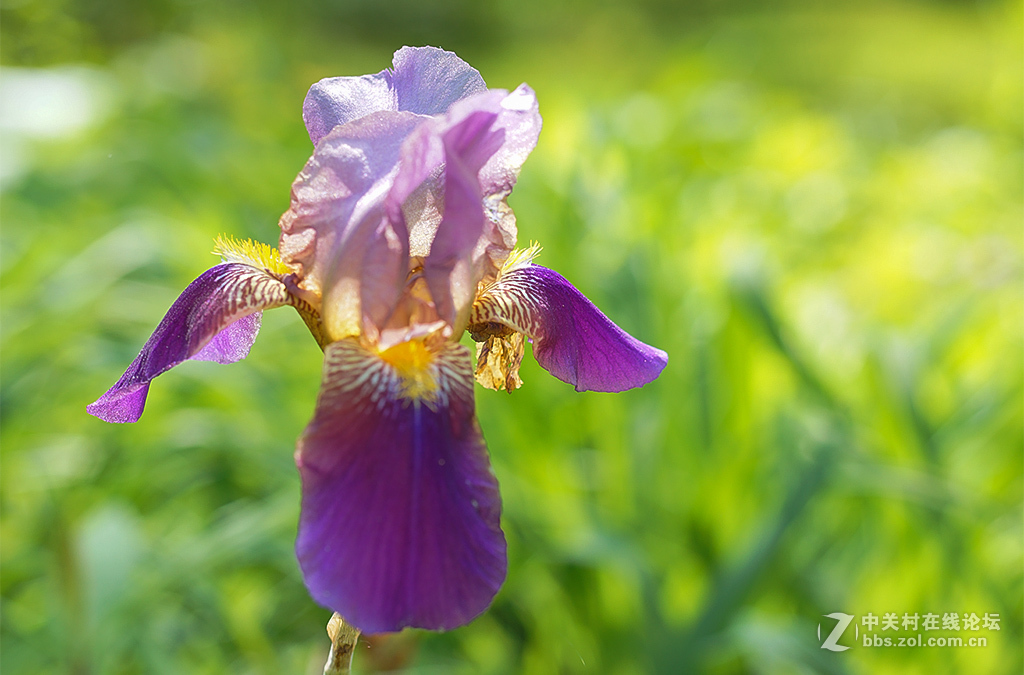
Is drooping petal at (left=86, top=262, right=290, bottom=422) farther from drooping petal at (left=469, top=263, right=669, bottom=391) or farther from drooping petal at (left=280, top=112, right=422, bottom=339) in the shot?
drooping petal at (left=469, top=263, right=669, bottom=391)

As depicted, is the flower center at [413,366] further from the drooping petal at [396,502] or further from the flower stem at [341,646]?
the flower stem at [341,646]

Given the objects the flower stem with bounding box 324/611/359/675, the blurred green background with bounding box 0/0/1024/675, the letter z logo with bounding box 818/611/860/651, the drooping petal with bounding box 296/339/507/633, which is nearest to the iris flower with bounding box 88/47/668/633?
the drooping petal with bounding box 296/339/507/633

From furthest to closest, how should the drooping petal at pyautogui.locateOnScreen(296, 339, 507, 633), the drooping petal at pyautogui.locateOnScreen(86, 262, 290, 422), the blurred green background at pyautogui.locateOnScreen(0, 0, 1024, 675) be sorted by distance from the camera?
the blurred green background at pyautogui.locateOnScreen(0, 0, 1024, 675) < the drooping petal at pyautogui.locateOnScreen(86, 262, 290, 422) < the drooping petal at pyautogui.locateOnScreen(296, 339, 507, 633)

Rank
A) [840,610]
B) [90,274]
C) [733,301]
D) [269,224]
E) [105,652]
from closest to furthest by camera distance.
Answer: [105,652] → [840,610] → [733,301] → [90,274] → [269,224]

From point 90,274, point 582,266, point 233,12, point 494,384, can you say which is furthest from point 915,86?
point 494,384

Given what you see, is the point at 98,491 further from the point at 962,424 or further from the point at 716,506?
the point at 962,424

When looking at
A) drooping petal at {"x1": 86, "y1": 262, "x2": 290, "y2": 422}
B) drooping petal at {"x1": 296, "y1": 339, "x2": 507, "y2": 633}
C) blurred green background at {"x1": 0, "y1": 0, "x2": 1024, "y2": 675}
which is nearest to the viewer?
drooping petal at {"x1": 296, "y1": 339, "x2": 507, "y2": 633}

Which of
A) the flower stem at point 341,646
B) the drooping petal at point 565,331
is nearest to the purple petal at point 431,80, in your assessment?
the drooping petal at point 565,331
